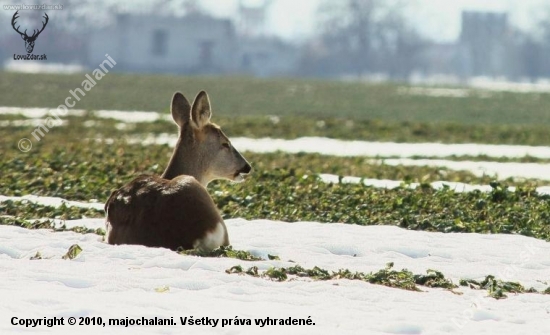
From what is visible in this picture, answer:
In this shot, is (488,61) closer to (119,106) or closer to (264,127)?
(119,106)

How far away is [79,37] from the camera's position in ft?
461

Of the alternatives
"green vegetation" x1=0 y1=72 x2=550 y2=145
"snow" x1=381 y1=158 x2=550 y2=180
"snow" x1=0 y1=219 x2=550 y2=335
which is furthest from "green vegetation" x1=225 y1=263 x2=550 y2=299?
"green vegetation" x1=0 y1=72 x2=550 y2=145

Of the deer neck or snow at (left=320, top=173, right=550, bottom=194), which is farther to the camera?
snow at (left=320, top=173, right=550, bottom=194)

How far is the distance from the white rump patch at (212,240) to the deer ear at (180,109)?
2.00 m

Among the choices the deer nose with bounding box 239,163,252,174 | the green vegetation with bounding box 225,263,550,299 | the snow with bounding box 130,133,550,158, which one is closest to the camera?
the green vegetation with bounding box 225,263,550,299

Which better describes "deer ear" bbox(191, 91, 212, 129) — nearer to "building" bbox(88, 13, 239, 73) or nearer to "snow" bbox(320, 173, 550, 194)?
"snow" bbox(320, 173, 550, 194)

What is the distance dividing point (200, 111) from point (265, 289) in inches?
136

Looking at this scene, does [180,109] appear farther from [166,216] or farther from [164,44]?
[164,44]

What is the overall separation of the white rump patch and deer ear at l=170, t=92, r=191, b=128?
2.00m

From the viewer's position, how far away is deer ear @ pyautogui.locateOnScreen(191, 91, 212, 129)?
12102mm

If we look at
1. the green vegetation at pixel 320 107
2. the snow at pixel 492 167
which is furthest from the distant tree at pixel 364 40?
the snow at pixel 492 167

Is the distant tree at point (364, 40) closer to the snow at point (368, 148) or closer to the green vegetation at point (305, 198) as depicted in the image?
the snow at point (368, 148)

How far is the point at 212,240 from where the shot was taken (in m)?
10.6

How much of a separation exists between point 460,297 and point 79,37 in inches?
5307
